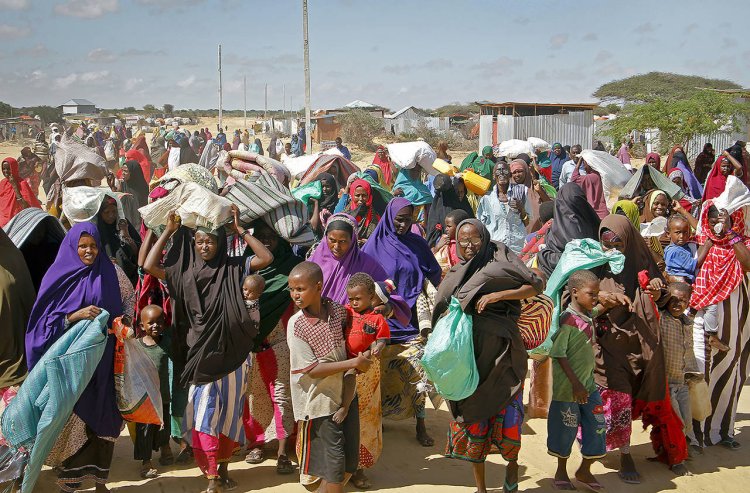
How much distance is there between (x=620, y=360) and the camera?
5234mm

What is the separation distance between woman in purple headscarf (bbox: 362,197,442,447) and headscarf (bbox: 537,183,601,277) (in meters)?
1.01

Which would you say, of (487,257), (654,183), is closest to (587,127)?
(654,183)

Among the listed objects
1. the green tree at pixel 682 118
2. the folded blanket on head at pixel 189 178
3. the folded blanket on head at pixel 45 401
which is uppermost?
the green tree at pixel 682 118

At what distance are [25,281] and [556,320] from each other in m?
3.45

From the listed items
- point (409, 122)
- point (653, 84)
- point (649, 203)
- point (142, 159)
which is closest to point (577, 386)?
point (649, 203)

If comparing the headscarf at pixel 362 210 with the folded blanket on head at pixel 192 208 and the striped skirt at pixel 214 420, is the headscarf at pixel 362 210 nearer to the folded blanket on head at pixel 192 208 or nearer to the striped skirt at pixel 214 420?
the folded blanket on head at pixel 192 208

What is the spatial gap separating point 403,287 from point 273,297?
3.48 feet

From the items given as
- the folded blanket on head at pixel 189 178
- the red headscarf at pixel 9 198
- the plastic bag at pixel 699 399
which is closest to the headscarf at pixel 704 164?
the plastic bag at pixel 699 399

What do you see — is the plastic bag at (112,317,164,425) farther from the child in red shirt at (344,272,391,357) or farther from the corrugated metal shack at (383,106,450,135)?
the corrugated metal shack at (383,106,450,135)

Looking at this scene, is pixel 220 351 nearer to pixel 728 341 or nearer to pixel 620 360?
pixel 620 360

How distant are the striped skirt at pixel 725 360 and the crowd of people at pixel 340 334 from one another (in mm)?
15

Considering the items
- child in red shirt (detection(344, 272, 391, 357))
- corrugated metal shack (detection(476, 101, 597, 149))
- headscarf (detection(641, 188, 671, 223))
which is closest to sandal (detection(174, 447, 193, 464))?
child in red shirt (detection(344, 272, 391, 357))

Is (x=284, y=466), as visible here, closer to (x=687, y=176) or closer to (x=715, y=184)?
(x=715, y=184)

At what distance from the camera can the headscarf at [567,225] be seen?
6.49 m
